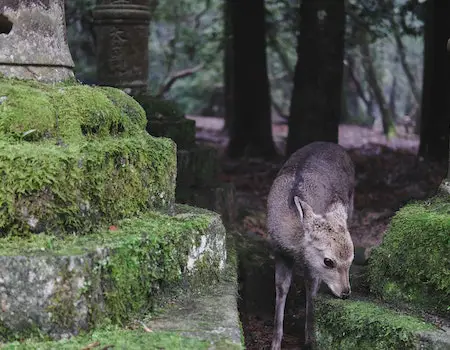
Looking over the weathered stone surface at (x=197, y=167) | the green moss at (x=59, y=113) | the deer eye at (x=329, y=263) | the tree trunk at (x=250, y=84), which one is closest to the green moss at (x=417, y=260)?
the deer eye at (x=329, y=263)

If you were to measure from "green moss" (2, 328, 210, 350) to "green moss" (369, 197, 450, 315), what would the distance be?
182 cm

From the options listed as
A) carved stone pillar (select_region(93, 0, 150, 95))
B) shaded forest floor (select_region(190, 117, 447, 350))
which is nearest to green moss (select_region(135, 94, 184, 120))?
carved stone pillar (select_region(93, 0, 150, 95))

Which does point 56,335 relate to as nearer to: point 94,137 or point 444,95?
point 94,137

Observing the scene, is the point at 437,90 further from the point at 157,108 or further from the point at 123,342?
the point at 123,342

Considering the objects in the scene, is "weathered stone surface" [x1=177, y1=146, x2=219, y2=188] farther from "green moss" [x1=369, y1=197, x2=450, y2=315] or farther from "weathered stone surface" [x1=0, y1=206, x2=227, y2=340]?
"weathered stone surface" [x1=0, y1=206, x2=227, y2=340]

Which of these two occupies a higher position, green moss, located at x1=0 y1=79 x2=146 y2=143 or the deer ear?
green moss, located at x1=0 y1=79 x2=146 y2=143

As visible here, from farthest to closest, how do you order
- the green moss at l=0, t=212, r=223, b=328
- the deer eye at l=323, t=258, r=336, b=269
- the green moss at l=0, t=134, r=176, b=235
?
the deer eye at l=323, t=258, r=336, b=269 < the green moss at l=0, t=134, r=176, b=235 < the green moss at l=0, t=212, r=223, b=328

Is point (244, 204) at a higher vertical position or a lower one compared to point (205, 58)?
lower

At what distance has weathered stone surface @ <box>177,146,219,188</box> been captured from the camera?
28.5ft

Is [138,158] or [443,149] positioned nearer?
[138,158]

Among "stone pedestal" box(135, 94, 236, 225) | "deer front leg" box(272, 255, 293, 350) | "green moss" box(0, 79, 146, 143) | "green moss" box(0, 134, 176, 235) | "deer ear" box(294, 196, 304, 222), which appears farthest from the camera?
"stone pedestal" box(135, 94, 236, 225)

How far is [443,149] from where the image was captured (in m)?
13.9

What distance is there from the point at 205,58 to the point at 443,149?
13592mm

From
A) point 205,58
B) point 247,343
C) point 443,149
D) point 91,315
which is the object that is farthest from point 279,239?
point 205,58
